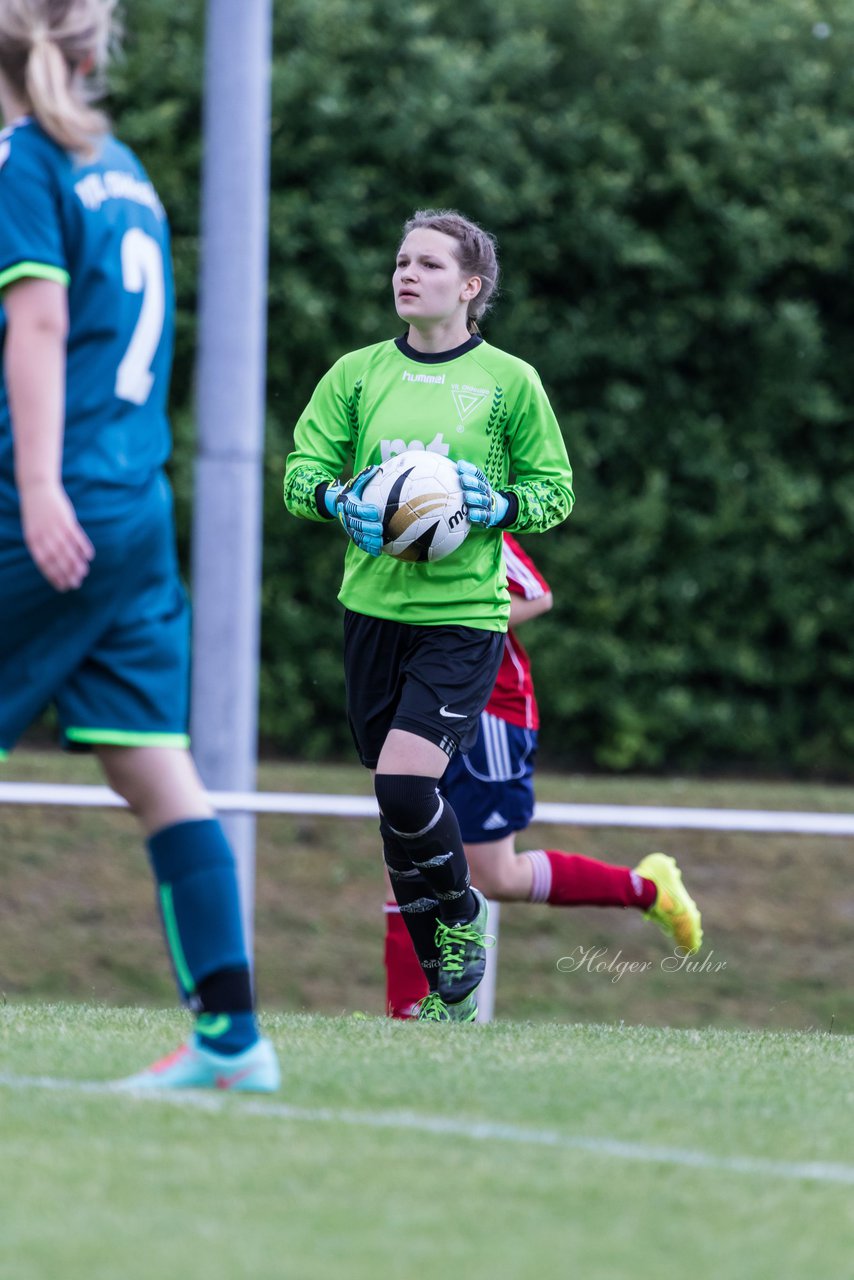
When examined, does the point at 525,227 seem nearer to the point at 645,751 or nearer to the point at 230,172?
the point at 645,751

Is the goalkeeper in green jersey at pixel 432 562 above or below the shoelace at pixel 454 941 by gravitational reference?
above

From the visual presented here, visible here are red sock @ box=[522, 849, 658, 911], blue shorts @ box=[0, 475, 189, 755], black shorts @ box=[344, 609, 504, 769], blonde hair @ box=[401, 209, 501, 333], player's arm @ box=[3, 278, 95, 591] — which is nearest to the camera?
player's arm @ box=[3, 278, 95, 591]

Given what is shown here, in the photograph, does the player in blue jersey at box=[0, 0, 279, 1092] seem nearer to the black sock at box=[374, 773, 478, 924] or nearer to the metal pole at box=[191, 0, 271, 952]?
the black sock at box=[374, 773, 478, 924]

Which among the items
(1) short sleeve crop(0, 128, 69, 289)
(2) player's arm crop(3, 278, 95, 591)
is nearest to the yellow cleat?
(2) player's arm crop(3, 278, 95, 591)

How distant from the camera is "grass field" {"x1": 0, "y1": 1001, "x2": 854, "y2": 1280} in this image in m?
2.67

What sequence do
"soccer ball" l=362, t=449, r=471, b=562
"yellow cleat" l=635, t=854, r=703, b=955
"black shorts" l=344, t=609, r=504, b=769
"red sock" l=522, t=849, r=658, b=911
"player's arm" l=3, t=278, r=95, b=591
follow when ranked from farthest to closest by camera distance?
"yellow cleat" l=635, t=854, r=703, b=955
"red sock" l=522, t=849, r=658, b=911
"black shorts" l=344, t=609, r=504, b=769
"soccer ball" l=362, t=449, r=471, b=562
"player's arm" l=3, t=278, r=95, b=591

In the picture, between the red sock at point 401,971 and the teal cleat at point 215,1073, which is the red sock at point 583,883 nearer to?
the red sock at point 401,971

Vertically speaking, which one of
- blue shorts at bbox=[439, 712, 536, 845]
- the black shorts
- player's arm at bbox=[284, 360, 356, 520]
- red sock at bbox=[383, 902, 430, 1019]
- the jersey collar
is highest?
the jersey collar

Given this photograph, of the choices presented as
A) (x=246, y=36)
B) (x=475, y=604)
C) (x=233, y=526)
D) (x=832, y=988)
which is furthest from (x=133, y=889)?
(x=475, y=604)

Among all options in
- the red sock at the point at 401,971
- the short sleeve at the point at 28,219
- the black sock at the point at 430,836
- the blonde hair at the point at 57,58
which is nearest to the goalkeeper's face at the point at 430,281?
the black sock at the point at 430,836

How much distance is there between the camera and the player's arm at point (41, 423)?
3355mm

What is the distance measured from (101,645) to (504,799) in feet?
9.35

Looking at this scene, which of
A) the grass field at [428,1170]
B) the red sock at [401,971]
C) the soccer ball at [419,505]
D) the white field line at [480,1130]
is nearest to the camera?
the grass field at [428,1170]

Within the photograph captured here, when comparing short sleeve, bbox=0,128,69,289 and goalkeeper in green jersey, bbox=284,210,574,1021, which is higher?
short sleeve, bbox=0,128,69,289
